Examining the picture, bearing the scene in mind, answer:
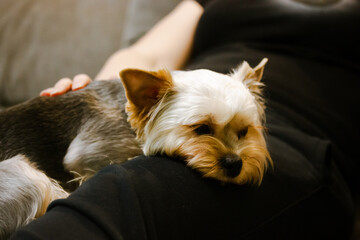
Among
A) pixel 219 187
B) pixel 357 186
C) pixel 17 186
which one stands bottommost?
pixel 357 186

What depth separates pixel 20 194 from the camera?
34.9 inches

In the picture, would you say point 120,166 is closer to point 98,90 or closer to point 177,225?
point 177,225

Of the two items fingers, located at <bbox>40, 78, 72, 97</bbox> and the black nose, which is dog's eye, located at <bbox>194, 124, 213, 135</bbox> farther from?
fingers, located at <bbox>40, 78, 72, 97</bbox>

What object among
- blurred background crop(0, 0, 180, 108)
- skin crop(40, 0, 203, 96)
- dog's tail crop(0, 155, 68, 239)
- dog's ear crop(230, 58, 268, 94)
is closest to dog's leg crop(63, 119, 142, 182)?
dog's tail crop(0, 155, 68, 239)

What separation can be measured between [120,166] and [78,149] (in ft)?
0.93

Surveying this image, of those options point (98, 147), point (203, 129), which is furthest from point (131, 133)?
point (203, 129)

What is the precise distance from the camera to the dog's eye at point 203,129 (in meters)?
0.97

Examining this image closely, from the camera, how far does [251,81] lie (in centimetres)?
111

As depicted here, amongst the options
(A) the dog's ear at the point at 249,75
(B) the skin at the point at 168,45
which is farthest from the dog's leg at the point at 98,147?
(B) the skin at the point at 168,45

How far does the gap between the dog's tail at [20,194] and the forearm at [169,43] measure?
0.84m

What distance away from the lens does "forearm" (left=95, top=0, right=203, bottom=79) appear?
5.75 feet

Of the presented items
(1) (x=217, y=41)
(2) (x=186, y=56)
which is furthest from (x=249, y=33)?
(2) (x=186, y=56)

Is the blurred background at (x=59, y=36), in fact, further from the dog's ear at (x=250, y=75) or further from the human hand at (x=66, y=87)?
the dog's ear at (x=250, y=75)

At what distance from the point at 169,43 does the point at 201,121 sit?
963mm
